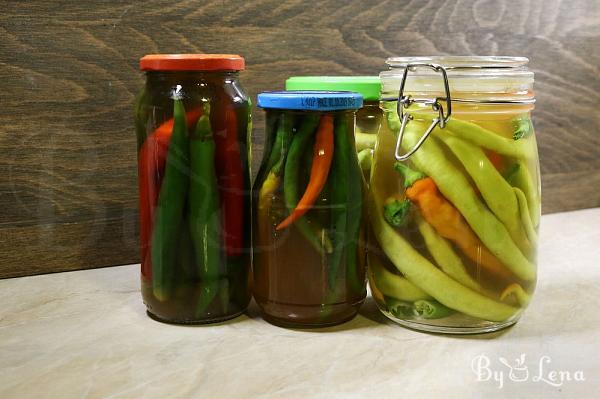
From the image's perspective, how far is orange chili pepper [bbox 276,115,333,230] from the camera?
675 mm

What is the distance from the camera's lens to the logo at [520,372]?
61 cm

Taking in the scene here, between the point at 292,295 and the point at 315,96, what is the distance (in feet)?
0.63

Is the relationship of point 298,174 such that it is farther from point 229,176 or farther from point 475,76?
point 475,76

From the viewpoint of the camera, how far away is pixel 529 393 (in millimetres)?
588

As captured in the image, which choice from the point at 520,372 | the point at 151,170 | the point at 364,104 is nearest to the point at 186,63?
the point at 151,170

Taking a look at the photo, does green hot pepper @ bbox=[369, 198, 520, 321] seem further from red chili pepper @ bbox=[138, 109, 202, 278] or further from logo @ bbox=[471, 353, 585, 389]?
red chili pepper @ bbox=[138, 109, 202, 278]

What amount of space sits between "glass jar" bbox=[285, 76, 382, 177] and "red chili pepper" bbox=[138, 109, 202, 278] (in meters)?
0.16

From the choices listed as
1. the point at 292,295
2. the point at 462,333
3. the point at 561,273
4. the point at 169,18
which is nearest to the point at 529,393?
the point at 462,333

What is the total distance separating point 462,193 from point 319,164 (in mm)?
134

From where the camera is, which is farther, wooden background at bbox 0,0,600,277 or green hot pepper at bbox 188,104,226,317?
wooden background at bbox 0,0,600,277

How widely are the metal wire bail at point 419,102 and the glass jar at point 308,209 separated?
4 centimetres

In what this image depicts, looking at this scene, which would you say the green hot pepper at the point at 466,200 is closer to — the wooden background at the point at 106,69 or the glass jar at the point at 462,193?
the glass jar at the point at 462,193

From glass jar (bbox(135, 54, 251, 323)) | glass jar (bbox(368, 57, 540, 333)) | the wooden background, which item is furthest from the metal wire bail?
the wooden background

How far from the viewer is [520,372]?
0.62 m
